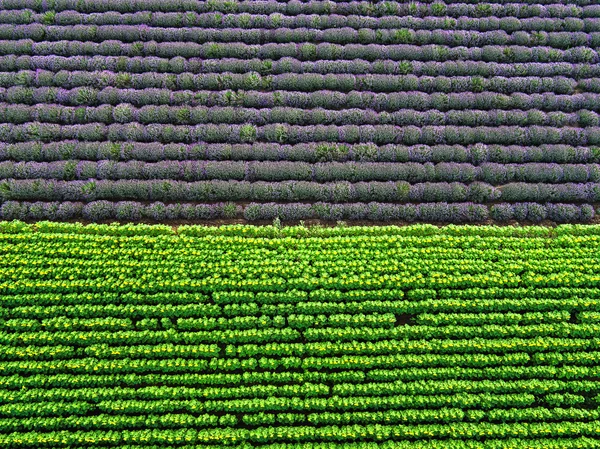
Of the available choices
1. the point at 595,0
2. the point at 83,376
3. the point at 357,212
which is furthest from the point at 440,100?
the point at 83,376

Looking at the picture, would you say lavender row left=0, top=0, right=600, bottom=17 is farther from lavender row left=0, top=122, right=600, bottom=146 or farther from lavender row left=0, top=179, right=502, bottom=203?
lavender row left=0, top=179, right=502, bottom=203

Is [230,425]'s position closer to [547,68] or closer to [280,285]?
[280,285]

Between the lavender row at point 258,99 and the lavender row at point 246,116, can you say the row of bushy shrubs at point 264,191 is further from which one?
the lavender row at point 258,99

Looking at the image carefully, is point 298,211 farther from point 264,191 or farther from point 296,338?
point 296,338

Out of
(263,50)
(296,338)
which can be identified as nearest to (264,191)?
(296,338)

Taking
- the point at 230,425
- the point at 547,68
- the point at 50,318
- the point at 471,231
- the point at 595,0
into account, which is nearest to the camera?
the point at 230,425

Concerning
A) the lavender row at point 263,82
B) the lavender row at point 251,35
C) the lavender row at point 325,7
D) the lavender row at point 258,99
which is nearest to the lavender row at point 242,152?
the lavender row at point 258,99

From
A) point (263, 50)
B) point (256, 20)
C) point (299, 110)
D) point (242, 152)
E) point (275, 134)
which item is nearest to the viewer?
point (242, 152)
